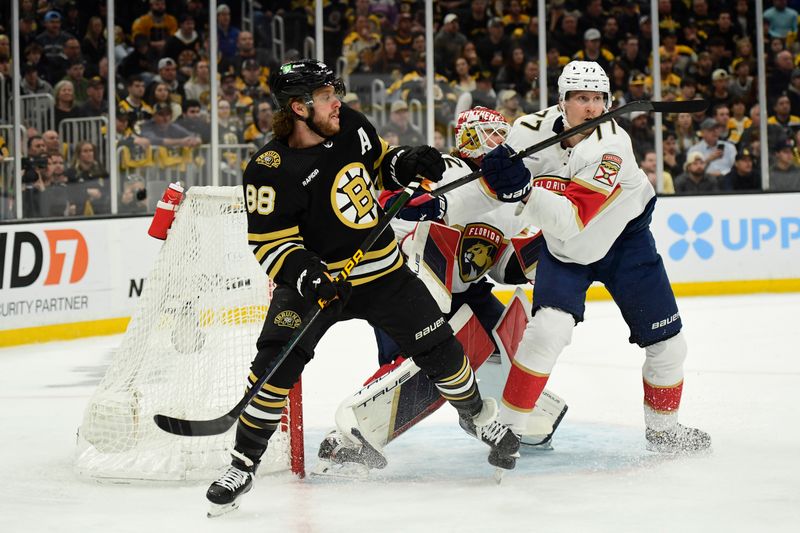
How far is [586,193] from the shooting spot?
10.5ft

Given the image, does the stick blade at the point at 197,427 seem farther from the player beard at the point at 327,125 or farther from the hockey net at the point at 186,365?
the player beard at the point at 327,125

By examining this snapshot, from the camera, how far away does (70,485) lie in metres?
3.27

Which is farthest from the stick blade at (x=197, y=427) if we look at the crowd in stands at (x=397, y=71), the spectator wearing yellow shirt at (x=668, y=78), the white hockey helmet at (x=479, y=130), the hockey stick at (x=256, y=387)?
the spectator wearing yellow shirt at (x=668, y=78)

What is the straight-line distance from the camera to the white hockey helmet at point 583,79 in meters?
3.26

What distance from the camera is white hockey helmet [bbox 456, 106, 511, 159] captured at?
3.39 meters

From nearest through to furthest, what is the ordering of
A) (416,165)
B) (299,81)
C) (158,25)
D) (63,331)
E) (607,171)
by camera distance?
(299,81) < (416,165) < (607,171) < (63,331) < (158,25)

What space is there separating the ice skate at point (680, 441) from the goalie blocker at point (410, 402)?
296 millimetres

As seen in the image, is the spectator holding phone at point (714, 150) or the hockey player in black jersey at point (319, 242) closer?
the hockey player in black jersey at point (319, 242)

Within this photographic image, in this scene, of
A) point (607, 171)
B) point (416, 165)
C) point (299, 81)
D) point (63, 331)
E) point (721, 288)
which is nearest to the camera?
point (299, 81)

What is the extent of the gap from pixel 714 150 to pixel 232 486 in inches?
227

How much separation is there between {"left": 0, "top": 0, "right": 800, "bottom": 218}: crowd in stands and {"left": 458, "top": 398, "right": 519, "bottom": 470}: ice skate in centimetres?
387

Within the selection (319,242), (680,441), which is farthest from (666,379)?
(319,242)

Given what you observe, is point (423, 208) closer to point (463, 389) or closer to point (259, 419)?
point (463, 389)

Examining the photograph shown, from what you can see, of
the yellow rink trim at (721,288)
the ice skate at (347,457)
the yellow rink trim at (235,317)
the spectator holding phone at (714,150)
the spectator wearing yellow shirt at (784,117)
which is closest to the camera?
the ice skate at (347,457)
